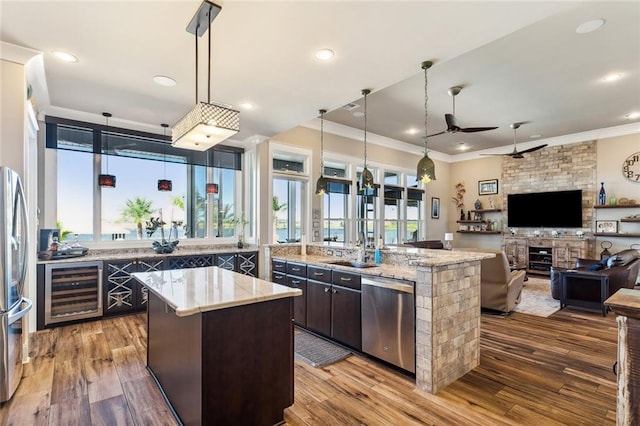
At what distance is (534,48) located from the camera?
12.1 ft

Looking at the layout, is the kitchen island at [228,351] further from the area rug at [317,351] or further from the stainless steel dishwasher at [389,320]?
the stainless steel dishwasher at [389,320]

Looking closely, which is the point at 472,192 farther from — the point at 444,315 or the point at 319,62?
the point at 319,62

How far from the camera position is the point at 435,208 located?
31.2ft

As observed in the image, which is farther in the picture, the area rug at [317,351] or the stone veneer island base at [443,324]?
the area rug at [317,351]

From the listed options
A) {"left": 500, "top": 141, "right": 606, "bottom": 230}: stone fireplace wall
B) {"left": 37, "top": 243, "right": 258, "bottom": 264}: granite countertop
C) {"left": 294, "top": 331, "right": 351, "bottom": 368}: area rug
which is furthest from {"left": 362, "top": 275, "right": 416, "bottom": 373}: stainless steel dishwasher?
{"left": 500, "top": 141, "right": 606, "bottom": 230}: stone fireplace wall

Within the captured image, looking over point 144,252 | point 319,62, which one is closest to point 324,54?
point 319,62

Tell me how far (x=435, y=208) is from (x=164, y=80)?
8.03 meters

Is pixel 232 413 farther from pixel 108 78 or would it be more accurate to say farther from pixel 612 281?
pixel 612 281

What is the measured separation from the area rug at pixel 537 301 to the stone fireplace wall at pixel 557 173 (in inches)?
85.3

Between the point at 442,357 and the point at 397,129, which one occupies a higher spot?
the point at 397,129

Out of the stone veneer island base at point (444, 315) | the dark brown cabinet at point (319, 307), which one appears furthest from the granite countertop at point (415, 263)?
the dark brown cabinet at point (319, 307)

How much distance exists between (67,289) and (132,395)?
249 centimetres

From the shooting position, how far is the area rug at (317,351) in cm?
319

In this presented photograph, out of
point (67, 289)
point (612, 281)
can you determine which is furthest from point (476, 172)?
point (67, 289)
